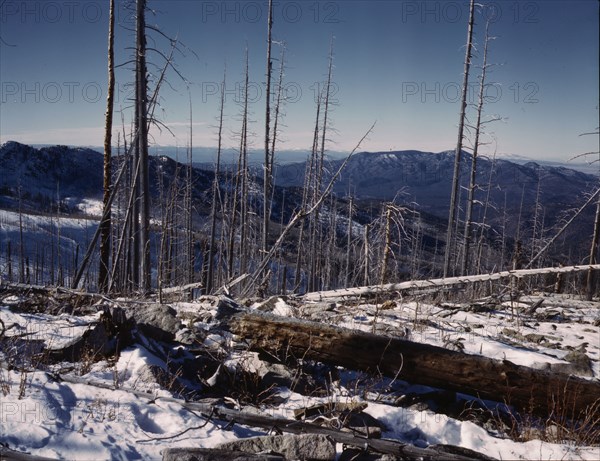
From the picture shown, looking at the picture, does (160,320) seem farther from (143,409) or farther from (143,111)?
(143,111)

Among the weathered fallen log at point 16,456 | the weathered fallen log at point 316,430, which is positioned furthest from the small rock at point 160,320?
the weathered fallen log at point 16,456

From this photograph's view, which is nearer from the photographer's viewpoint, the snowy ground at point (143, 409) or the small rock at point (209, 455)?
the small rock at point (209, 455)

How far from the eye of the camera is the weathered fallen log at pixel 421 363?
11.8 ft

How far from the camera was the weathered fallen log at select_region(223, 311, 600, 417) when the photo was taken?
3.60m

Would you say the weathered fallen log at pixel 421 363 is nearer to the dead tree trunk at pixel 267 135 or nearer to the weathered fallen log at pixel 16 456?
the weathered fallen log at pixel 16 456

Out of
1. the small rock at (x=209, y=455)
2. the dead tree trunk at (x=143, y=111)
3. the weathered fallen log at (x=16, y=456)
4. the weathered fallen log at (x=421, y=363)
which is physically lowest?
the small rock at (x=209, y=455)

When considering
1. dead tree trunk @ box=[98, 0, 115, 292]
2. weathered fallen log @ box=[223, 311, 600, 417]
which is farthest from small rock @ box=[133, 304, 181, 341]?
dead tree trunk @ box=[98, 0, 115, 292]

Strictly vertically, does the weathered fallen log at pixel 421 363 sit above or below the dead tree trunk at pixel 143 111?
below

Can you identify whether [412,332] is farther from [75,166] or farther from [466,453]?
[75,166]

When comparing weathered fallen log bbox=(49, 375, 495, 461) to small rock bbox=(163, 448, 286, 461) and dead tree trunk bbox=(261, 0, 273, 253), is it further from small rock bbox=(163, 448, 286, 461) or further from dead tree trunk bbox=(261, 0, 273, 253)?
dead tree trunk bbox=(261, 0, 273, 253)

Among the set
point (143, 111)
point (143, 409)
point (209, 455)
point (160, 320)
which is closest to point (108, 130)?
point (143, 111)

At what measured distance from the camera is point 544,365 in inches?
176

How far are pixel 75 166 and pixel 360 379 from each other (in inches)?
4160

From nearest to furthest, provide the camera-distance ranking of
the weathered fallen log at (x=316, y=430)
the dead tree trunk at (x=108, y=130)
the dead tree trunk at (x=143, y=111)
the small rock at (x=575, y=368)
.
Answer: the weathered fallen log at (x=316, y=430) < the small rock at (x=575, y=368) < the dead tree trunk at (x=108, y=130) < the dead tree trunk at (x=143, y=111)
